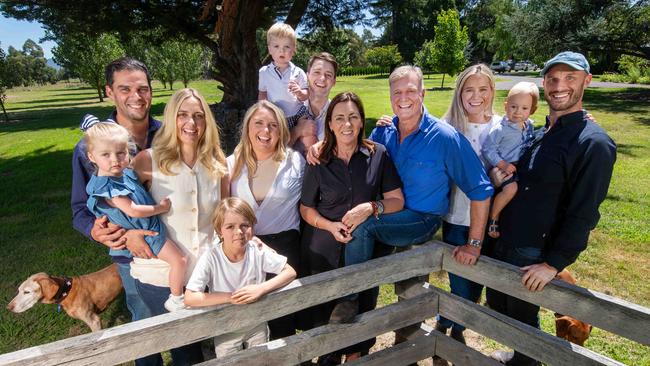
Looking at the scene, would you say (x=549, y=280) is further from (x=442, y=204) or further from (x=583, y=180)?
(x=442, y=204)

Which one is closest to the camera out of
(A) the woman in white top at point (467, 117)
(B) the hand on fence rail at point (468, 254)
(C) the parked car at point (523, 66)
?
(B) the hand on fence rail at point (468, 254)

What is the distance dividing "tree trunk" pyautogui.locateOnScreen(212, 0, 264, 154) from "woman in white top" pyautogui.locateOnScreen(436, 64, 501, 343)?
6.42 m

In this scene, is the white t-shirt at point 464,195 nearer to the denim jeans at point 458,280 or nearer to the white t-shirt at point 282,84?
the denim jeans at point 458,280

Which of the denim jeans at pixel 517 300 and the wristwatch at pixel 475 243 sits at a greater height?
the wristwatch at pixel 475 243

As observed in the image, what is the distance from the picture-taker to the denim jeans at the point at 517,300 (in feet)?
8.73

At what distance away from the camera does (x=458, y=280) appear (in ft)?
10.8

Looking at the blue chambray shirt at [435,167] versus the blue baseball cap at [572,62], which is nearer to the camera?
the blue baseball cap at [572,62]

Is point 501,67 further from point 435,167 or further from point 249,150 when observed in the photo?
point 249,150

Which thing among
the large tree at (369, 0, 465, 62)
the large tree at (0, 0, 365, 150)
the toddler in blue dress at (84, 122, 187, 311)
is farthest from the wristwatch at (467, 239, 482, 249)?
the large tree at (369, 0, 465, 62)

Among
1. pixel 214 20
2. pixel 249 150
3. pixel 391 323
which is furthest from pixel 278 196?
pixel 214 20

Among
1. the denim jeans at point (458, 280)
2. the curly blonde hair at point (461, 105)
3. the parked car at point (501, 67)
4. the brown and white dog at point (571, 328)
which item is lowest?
the brown and white dog at point (571, 328)

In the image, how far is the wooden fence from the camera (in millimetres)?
1962

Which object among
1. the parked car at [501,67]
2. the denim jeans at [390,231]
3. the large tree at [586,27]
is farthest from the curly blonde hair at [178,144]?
the parked car at [501,67]

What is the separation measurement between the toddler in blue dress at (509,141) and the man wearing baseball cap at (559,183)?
0.10 meters
